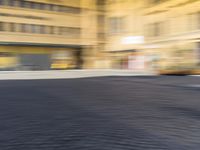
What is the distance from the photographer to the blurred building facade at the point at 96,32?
2558 cm

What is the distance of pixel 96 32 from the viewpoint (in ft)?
114

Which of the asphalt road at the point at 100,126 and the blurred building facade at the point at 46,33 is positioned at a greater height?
the blurred building facade at the point at 46,33

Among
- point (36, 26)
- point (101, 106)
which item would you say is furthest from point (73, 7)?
point (101, 106)

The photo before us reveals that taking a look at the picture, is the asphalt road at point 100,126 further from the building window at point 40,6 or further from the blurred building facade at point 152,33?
the building window at point 40,6

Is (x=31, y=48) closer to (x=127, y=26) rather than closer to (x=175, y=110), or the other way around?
(x=127, y=26)

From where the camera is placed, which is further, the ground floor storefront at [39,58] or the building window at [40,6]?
the building window at [40,6]

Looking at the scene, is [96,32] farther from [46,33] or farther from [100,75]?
[100,75]

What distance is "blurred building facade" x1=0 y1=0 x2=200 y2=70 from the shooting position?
25.6m

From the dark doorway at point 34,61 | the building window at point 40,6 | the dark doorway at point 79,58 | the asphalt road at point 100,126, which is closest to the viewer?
the asphalt road at point 100,126

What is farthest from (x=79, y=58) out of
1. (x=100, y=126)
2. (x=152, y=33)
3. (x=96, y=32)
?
(x=100, y=126)

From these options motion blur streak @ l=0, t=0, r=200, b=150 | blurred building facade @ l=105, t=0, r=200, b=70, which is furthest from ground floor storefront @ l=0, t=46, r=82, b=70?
blurred building facade @ l=105, t=0, r=200, b=70

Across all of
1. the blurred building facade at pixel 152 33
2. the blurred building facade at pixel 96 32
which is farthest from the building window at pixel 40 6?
the blurred building facade at pixel 152 33

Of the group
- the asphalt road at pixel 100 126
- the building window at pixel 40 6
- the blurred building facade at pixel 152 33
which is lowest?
the asphalt road at pixel 100 126

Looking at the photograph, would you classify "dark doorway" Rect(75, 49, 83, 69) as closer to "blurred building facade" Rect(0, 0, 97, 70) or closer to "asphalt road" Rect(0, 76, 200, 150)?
"blurred building facade" Rect(0, 0, 97, 70)
